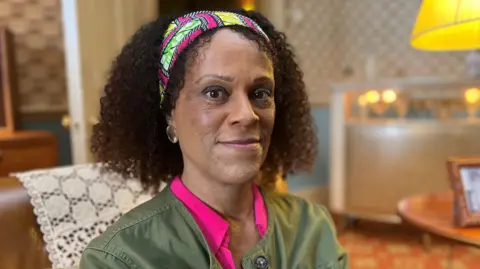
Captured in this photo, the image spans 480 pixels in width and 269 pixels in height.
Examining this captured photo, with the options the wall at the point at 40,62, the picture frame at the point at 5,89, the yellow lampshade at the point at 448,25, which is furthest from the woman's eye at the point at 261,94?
the wall at the point at 40,62

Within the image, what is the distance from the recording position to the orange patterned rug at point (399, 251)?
8.02ft

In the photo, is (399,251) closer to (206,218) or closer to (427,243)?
(427,243)

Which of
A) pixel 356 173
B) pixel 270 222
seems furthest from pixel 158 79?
pixel 356 173

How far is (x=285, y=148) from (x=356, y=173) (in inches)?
77.7

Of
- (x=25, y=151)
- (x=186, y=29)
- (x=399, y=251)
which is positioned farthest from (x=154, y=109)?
(x=399, y=251)

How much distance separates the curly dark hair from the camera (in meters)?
0.89

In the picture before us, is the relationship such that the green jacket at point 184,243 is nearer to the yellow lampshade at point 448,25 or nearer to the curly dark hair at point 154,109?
the curly dark hair at point 154,109

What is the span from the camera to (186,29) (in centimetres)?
83

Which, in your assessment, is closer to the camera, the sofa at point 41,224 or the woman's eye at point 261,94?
the woman's eye at point 261,94

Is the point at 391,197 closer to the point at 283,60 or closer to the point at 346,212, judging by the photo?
the point at 346,212

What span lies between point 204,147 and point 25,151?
1.56m

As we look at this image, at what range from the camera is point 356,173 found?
297 centimetres

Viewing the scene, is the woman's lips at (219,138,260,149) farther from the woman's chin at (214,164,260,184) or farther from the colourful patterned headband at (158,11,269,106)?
the colourful patterned headband at (158,11,269,106)

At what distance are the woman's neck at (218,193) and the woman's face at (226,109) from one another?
27 mm
